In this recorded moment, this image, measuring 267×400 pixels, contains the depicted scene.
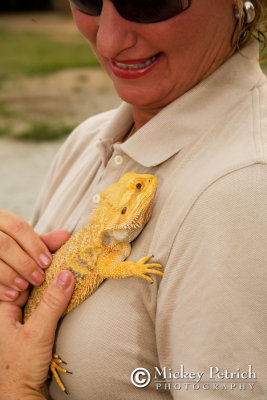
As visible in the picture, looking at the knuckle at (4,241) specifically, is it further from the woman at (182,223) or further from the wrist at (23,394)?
the wrist at (23,394)

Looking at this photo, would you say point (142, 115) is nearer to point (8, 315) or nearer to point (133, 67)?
point (133, 67)

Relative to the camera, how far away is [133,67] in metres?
1.78

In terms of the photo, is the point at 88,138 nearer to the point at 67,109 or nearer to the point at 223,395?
the point at 223,395

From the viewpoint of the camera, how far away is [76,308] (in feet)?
5.77

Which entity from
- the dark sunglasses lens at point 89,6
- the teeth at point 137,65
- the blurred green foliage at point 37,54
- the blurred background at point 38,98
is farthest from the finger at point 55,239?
the blurred green foliage at point 37,54

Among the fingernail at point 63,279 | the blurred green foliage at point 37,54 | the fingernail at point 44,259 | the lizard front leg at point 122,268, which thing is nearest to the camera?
the lizard front leg at point 122,268

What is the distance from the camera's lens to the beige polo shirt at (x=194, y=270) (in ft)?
4.58

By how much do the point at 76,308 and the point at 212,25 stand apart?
0.97m

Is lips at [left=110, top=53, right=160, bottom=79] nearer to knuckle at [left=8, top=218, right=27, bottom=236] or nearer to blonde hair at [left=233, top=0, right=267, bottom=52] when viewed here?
blonde hair at [left=233, top=0, right=267, bottom=52]

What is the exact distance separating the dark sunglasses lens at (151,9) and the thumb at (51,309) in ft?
2.82

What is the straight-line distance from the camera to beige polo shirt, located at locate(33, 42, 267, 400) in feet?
4.58

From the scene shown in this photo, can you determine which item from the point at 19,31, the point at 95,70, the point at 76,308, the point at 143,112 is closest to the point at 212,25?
the point at 143,112

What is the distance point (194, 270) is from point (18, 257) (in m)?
0.67

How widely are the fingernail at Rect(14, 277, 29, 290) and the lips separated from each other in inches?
29.9
